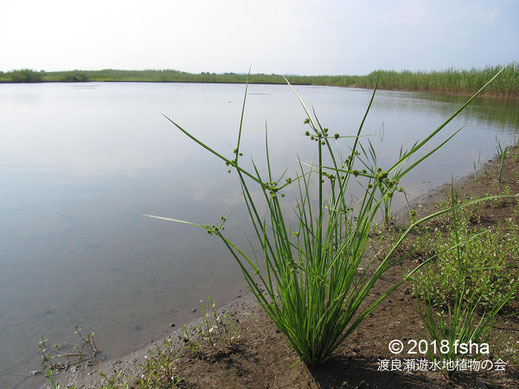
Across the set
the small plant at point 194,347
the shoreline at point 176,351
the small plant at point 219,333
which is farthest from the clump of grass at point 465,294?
the small plant at point 194,347

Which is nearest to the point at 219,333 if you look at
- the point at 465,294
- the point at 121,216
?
the point at 465,294

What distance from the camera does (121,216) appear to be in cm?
343

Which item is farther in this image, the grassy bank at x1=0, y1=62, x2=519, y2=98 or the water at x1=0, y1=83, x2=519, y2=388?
the grassy bank at x1=0, y1=62, x2=519, y2=98

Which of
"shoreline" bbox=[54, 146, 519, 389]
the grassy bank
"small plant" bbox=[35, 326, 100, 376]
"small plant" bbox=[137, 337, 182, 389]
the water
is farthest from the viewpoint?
the grassy bank

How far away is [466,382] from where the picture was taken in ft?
4.35

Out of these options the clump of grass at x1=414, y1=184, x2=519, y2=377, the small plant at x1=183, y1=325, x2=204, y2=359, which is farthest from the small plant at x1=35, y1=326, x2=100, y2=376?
the clump of grass at x1=414, y1=184, x2=519, y2=377

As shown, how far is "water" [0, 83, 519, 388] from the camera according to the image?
206cm

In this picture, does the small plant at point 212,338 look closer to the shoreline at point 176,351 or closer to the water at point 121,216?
the shoreline at point 176,351

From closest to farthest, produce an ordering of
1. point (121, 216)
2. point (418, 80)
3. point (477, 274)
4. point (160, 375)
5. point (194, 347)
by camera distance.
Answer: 1. point (160, 375)
2. point (194, 347)
3. point (477, 274)
4. point (121, 216)
5. point (418, 80)

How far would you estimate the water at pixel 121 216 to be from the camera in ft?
6.76

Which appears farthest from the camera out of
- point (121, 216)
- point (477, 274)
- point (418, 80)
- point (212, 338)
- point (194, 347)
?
point (418, 80)

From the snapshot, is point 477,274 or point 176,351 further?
point 477,274

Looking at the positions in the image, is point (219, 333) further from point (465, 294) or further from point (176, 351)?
point (465, 294)

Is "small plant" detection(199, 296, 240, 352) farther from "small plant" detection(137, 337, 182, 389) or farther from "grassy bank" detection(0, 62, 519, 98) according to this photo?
"grassy bank" detection(0, 62, 519, 98)
